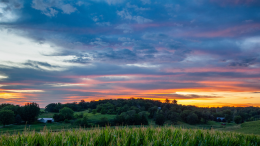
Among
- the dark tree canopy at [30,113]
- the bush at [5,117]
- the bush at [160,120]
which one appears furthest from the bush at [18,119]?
the bush at [160,120]

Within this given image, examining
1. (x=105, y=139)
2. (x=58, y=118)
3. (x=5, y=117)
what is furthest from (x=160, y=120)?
(x=105, y=139)

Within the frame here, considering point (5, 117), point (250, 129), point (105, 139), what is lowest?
point (250, 129)

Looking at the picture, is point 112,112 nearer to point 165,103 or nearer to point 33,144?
point 165,103

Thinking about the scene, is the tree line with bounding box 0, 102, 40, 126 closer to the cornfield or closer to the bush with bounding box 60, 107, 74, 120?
the bush with bounding box 60, 107, 74, 120

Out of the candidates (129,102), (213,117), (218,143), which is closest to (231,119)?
(213,117)

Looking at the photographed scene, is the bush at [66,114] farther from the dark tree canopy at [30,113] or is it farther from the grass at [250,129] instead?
the grass at [250,129]

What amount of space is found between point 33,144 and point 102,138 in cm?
→ 227

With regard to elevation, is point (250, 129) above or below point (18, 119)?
above

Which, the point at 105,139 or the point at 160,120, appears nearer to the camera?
the point at 105,139

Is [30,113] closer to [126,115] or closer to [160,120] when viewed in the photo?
[126,115]

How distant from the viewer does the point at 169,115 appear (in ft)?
393

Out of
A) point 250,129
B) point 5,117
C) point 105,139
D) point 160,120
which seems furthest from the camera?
point 160,120

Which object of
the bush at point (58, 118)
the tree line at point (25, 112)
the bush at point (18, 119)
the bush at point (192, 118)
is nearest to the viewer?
the bush at point (18, 119)

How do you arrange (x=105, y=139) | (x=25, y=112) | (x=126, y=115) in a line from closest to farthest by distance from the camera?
(x=105, y=139) → (x=25, y=112) → (x=126, y=115)
